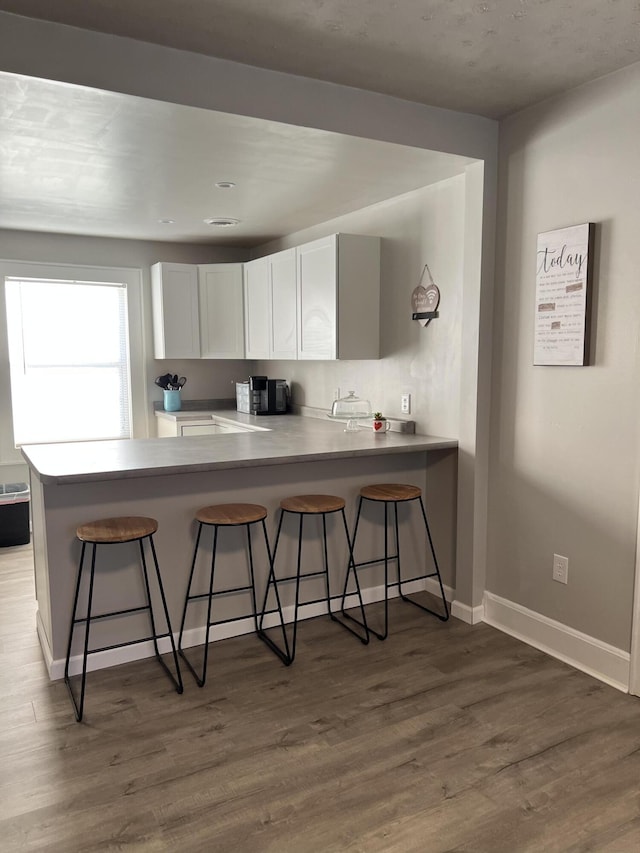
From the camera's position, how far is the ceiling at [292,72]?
2.05 m

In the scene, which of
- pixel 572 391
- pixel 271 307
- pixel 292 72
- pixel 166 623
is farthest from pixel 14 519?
pixel 572 391

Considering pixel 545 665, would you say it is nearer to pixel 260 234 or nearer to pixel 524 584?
pixel 524 584

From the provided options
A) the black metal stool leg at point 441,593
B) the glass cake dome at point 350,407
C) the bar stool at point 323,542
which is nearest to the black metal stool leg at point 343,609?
the bar stool at point 323,542

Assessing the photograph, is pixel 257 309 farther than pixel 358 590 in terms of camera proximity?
Yes

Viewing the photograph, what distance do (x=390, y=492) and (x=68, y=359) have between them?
3188 mm

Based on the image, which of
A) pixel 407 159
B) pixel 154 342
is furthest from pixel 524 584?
pixel 154 342

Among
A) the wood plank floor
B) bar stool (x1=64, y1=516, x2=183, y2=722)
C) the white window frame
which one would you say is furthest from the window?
bar stool (x1=64, y1=516, x2=183, y2=722)

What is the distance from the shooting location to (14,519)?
452cm

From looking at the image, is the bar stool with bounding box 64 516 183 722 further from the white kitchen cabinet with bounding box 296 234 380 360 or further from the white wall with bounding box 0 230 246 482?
the white wall with bounding box 0 230 246 482

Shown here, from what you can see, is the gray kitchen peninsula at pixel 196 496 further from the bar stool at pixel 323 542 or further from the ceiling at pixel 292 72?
the ceiling at pixel 292 72

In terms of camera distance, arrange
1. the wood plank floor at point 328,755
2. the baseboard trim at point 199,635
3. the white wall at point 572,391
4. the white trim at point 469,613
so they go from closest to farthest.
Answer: the wood plank floor at point 328,755, the white wall at point 572,391, the baseboard trim at point 199,635, the white trim at point 469,613

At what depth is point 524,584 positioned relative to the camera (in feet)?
10.1

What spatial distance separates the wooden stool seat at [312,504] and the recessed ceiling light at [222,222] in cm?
220

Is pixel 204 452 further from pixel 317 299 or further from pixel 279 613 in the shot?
pixel 317 299
